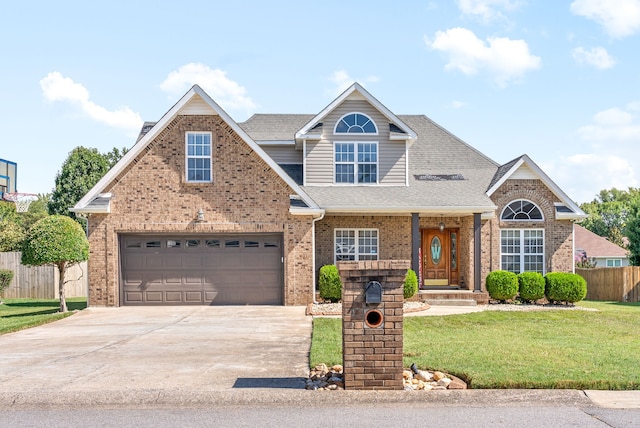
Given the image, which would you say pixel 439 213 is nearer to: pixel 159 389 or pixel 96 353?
pixel 96 353

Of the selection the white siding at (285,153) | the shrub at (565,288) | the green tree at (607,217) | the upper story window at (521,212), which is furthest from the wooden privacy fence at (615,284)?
the green tree at (607,217)

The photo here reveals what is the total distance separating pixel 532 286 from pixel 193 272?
1080 centimetres

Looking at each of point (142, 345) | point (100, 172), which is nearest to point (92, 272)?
point (142, 345)

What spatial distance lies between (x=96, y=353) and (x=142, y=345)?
3.30 feet

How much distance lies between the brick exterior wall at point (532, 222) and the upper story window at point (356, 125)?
15.9ft

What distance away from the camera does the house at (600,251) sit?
44750mm

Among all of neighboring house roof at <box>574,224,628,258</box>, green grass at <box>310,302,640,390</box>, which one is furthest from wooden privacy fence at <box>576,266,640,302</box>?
neighboring house roof at <box>574,224,628,258</box>

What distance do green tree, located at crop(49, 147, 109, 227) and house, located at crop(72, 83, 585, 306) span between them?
17.8 metres

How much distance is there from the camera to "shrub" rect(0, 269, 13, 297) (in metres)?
25.6

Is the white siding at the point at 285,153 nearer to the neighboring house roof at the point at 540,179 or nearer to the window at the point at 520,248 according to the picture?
the neighboring house roof at the point at 540,179

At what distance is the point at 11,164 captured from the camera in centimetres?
7544

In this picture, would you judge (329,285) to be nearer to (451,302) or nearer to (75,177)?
(451,302)

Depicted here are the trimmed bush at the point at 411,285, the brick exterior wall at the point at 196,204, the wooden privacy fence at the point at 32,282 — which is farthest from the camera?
the wooden privacy fence at the point at 32,282

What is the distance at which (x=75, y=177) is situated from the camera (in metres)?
37.6
